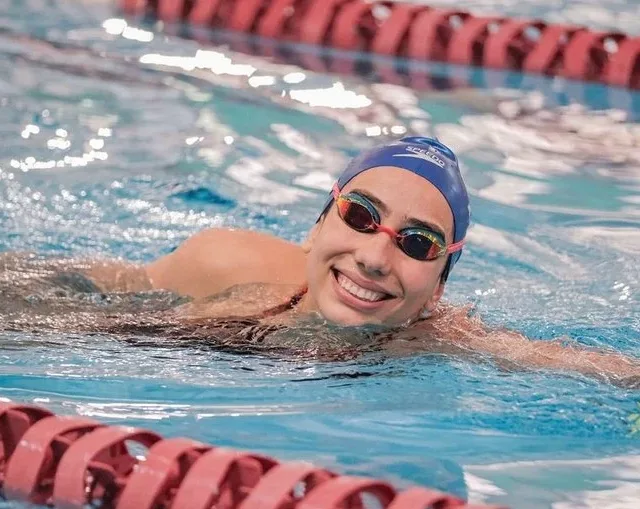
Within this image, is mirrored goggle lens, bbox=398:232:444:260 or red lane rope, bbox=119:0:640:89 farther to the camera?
red lane rope, bbox=119:0:640:89

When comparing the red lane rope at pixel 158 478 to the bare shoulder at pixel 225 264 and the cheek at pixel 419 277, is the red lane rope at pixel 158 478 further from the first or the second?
the bare shoulder at pixel 225 264

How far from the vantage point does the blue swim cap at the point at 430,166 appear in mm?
3533

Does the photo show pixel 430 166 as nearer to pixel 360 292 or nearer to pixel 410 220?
pixel 410 220

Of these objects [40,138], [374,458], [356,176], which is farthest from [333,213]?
[40,138]

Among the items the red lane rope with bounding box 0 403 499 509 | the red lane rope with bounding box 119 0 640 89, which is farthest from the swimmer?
the red lane rope with bounding box 119 0 640 89

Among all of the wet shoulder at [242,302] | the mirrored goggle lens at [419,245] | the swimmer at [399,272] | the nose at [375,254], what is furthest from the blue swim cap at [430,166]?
the wet shoulder at [242,302]

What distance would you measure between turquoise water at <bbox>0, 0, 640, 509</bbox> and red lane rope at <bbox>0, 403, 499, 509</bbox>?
1.06 feet

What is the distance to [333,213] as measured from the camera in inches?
142

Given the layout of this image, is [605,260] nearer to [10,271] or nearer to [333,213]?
[333,213]

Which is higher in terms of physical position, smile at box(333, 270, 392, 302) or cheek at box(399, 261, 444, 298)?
cheek at box(399, 261, 444, 298)

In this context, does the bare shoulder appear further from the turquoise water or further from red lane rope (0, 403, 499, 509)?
red lane rope (0, 403, 499, 509)

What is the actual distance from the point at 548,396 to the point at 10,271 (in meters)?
1.77

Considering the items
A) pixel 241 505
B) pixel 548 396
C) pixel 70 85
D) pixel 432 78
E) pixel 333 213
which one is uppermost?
pixel 432 78

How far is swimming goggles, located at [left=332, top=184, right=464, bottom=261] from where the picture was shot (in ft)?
11.3
